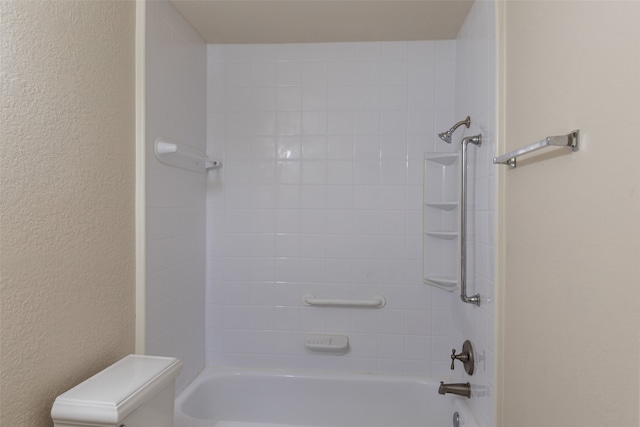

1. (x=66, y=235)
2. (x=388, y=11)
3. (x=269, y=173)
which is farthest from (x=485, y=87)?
(x=66, y=235)

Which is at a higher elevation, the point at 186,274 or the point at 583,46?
the point at 583,46

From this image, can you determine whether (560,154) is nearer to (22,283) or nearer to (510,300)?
(510,300)

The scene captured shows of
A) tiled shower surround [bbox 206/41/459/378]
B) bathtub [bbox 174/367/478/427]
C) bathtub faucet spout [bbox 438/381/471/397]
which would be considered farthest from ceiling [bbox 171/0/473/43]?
bathtub [bbox 174/367/478/427]

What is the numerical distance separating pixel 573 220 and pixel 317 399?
5.55 ft

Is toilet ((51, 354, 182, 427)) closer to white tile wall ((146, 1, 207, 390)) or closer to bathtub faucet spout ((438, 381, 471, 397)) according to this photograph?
white tile wall ((146, 1, 207, 390))

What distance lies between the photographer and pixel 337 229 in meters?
2.15

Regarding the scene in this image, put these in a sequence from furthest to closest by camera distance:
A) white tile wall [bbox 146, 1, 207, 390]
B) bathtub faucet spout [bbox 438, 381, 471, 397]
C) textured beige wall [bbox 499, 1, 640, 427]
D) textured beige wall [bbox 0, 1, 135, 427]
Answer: bathtub faucet spout [bbox 438, 381, 471, 397] < white tile wall [bbox 146, 1, 207, 390] < textured beige wall [bbox 0, 1, 135, 427] < textured beige wall [bbox 499, 1, 640, 427]

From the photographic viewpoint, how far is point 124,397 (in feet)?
3.41

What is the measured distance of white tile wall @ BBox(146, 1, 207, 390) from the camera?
1577 mm

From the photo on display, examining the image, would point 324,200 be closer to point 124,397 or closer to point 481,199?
point 481,199

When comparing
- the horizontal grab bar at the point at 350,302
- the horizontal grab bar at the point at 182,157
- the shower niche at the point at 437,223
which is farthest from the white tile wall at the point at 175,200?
the shower niche at the point at 437,223

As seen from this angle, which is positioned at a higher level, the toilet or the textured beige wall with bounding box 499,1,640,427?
the textured beige wall with bounding box 499,1,640,427

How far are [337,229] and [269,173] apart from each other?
0.50 meters

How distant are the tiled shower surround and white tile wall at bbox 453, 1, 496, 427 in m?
0.32
